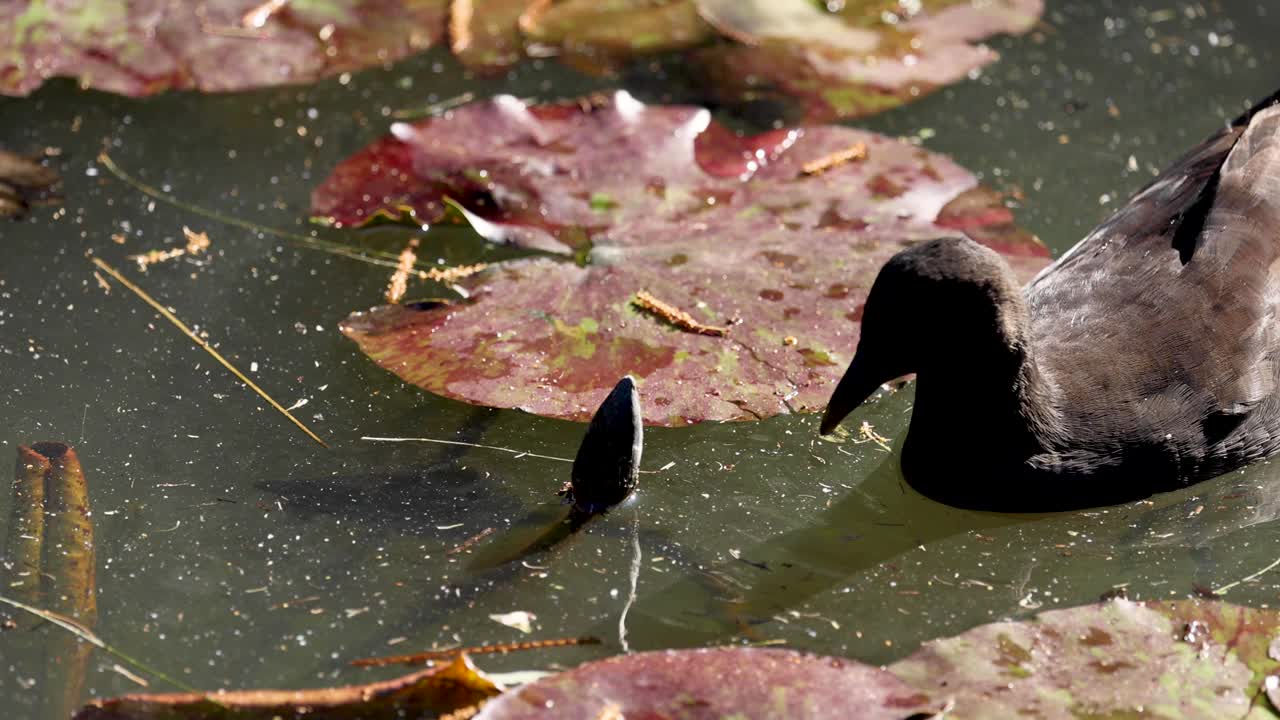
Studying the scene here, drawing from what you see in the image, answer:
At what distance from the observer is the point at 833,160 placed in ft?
12.5

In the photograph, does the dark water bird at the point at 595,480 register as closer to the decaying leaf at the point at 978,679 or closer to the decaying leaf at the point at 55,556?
the decaying leaf at the point at 978,679

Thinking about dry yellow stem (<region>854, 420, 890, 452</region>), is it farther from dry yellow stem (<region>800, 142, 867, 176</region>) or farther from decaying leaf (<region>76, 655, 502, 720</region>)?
decaying leaf (<region>76, 655, 502, 720</region>)

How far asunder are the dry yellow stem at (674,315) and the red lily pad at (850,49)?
1231 millimetres

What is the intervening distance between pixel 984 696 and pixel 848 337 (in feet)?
3.42

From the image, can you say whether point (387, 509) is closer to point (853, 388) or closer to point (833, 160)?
point (853, 388)

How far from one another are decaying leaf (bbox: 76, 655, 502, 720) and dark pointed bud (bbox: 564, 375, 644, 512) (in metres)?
0.59

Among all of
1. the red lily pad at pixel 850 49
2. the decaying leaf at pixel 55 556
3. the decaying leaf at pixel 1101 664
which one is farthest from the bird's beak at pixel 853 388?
the red lily pad at pixel 850 49

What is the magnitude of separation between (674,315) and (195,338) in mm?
1132

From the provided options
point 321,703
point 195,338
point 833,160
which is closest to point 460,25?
point 833,160

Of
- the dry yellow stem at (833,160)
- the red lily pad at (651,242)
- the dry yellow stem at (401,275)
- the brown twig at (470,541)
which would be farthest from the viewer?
the dry yellow stem at (833,160)

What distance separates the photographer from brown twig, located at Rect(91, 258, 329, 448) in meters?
3.13


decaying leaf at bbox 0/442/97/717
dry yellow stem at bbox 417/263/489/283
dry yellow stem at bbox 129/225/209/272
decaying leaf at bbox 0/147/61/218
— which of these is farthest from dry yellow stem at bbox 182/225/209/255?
decaying leaf at bbox 0/442/97/717

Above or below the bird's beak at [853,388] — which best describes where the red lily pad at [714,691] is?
below

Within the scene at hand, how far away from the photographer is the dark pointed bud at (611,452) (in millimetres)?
2801
